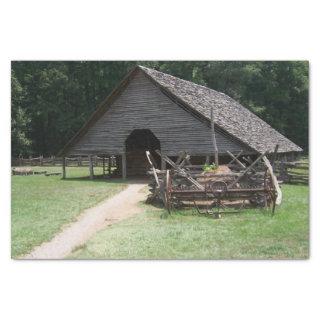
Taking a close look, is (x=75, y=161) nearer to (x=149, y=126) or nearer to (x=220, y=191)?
(x=149, y=126)

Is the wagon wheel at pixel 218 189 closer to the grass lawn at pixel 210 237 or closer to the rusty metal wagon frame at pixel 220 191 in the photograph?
the rusty metal wagon frame at pixel 220 191

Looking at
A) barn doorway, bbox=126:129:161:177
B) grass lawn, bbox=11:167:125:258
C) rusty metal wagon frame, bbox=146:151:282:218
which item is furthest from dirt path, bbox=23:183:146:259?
barn doorway, bbox=126:129:161:177

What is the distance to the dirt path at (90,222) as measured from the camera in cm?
1066

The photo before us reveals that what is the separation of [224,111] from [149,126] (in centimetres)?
255

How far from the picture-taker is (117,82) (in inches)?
613

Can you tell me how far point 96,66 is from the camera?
12.2 m

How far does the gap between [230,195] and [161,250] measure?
9.40 ft

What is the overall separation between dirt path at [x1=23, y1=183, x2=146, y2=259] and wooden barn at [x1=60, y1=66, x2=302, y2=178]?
8.75ft

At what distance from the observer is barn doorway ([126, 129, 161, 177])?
21406mm

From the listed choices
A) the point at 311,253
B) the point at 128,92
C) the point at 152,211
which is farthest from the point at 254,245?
the point at 128,92

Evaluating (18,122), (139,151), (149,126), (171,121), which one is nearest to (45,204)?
(18,122)

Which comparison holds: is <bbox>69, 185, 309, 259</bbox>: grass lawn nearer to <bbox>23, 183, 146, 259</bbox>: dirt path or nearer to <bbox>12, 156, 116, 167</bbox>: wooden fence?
<bbox>23, 183, 146, 259</bbox>: dirt path
